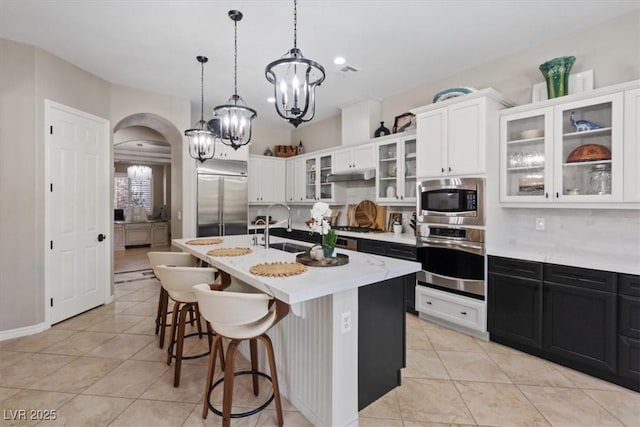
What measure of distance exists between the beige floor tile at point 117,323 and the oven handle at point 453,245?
344 centimetres

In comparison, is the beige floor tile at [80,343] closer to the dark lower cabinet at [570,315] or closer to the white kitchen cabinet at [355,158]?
the white kitchen cabinet at [355,158]

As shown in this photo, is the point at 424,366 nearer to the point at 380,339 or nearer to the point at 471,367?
the point at 471,367

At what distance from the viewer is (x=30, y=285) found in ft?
10.7

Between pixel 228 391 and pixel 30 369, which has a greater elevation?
pixel 228 391

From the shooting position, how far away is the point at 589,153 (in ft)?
8.65

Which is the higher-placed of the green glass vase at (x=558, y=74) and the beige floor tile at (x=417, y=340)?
the green glass vase at (x=558, y=74)

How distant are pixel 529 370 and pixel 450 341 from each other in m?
0.69

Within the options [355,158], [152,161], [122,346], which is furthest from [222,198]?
[152,161]

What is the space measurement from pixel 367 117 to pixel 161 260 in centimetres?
348

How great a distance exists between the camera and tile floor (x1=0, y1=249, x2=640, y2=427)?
6.48 ft

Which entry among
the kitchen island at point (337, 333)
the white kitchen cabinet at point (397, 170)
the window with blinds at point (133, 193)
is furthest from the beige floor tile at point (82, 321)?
the window with blinds at point (133, 193)

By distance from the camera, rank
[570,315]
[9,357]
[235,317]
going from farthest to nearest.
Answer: [9,357] → [570,315] → [235,317]

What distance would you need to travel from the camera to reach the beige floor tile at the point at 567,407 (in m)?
1.95

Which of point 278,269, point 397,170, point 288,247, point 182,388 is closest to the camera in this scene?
point 278,269
